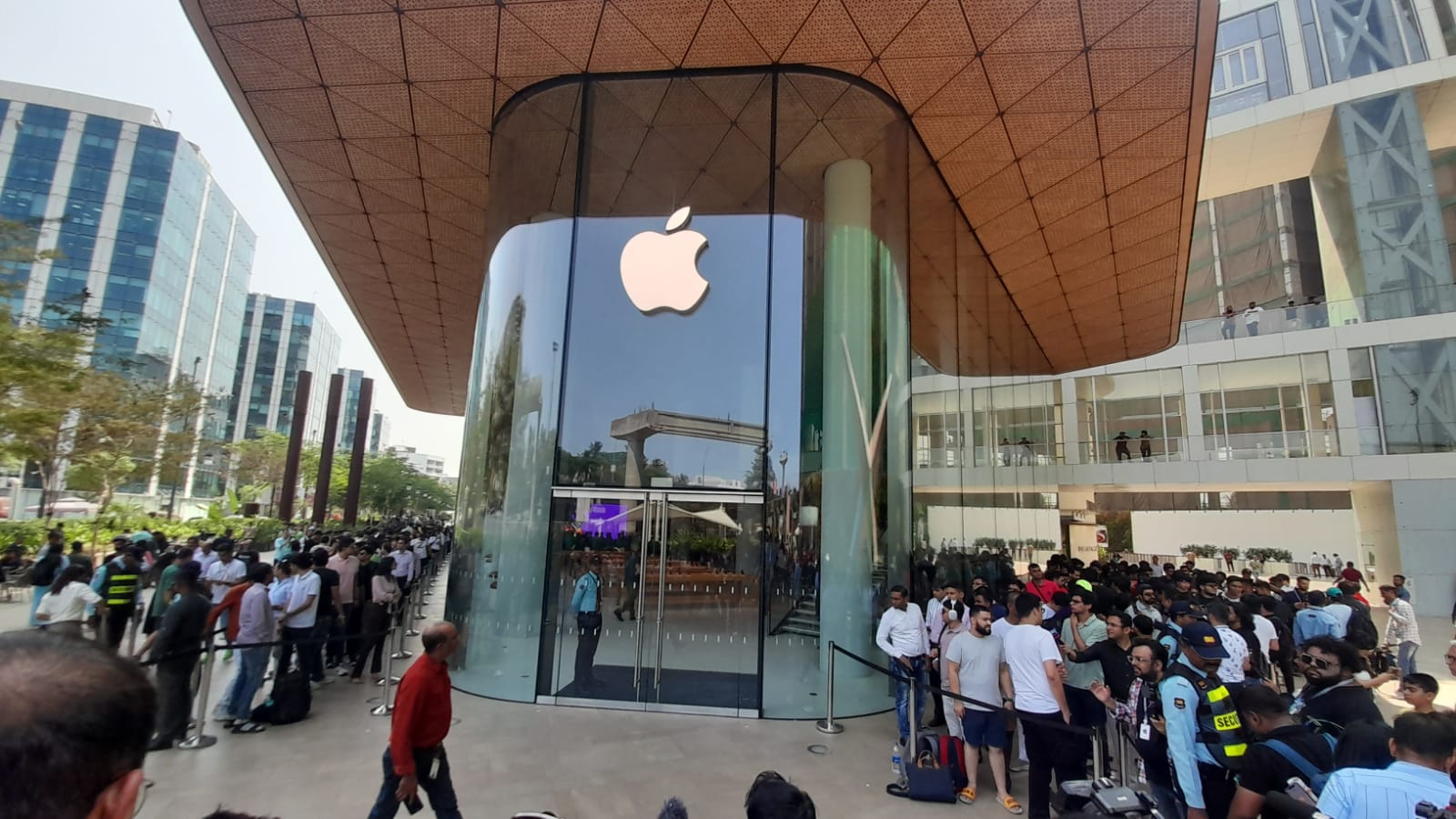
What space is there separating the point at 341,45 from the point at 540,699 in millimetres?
8260

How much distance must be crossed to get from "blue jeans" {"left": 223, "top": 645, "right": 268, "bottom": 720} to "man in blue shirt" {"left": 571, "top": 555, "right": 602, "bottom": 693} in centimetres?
317

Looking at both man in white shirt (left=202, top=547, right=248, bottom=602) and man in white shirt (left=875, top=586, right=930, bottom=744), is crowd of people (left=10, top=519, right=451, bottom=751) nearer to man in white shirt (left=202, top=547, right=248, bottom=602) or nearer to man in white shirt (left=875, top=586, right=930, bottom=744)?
man in white shirt (left=202, top=547, right=248, bottom=602)

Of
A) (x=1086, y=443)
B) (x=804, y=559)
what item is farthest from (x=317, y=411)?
(x=804, y=559)

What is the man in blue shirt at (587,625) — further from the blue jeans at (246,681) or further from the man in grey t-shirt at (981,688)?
the man in grey t-shirt at (981,688)

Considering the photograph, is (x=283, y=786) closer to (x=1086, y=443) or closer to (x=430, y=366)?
(x=430, y=366)

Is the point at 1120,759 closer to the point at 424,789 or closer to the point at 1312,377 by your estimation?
the point at 424,789

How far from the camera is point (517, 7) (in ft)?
25.4

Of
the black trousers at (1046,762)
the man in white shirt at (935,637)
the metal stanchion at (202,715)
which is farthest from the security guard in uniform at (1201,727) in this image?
the metal stanchion at (202,715)

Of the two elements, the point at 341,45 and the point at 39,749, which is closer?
the point at 39,749

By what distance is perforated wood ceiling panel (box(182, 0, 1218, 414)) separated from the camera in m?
7.84

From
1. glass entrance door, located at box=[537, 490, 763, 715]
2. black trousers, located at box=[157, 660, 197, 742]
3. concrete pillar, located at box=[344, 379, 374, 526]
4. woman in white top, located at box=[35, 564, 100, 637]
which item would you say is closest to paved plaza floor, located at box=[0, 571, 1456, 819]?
black trousers, located at box=[157, 660, 197, 742]

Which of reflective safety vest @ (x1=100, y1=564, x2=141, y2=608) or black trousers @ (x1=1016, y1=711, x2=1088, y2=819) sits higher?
reflective safety vest @ (x1=100, y1=564, x2=141, y2=608)

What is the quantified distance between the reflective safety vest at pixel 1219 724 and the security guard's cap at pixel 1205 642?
→ 0.47 ft

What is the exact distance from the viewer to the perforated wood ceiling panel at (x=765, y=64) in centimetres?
784
